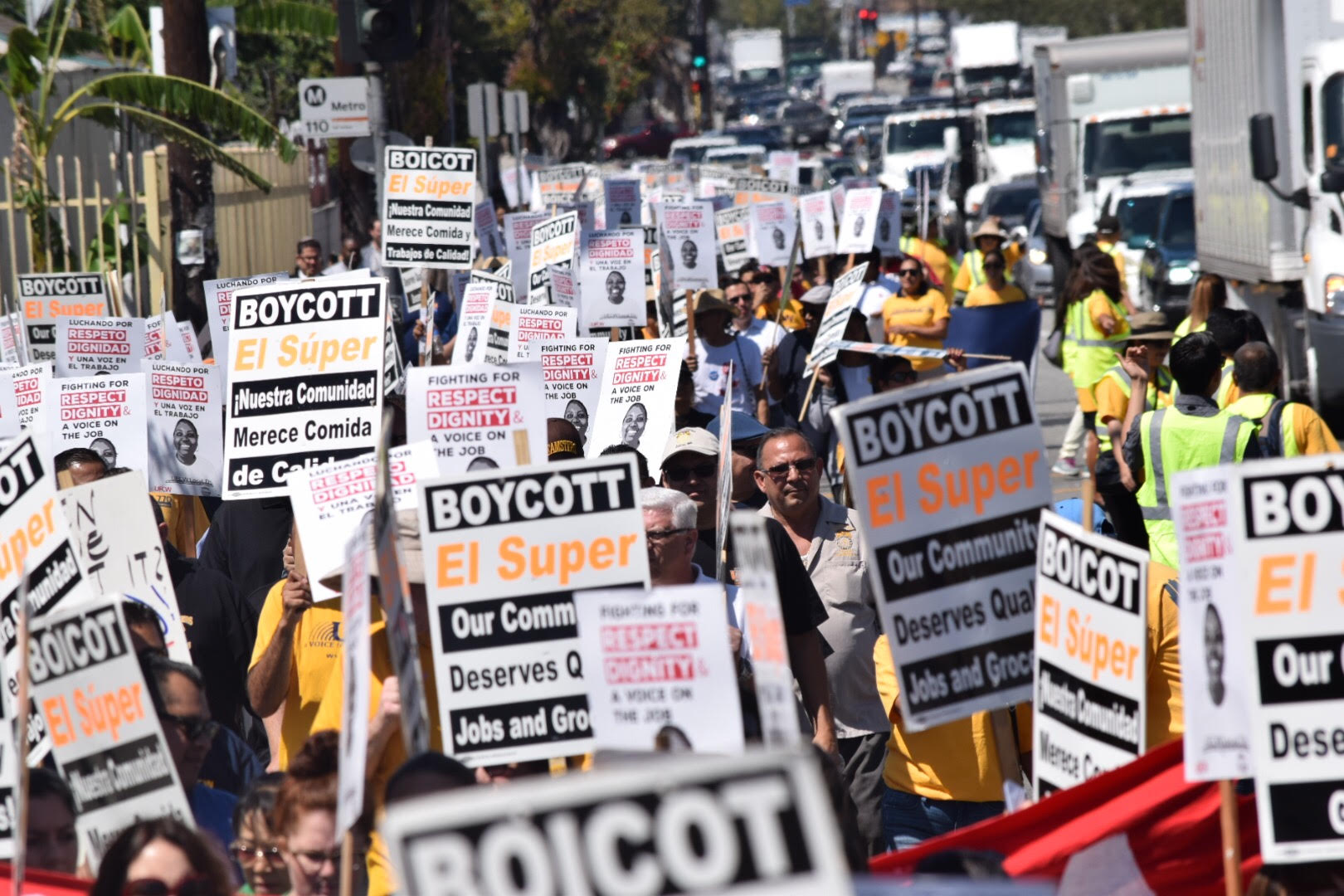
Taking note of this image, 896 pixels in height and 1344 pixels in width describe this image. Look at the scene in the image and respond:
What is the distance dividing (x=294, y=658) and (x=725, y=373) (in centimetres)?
599

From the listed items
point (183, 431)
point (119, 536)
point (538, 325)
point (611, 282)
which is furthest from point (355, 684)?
point (611, 282)

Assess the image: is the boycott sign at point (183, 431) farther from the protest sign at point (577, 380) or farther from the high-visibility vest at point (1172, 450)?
the high-visibility vest at point (1172, 450)

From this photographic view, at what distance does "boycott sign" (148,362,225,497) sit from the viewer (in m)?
8.95

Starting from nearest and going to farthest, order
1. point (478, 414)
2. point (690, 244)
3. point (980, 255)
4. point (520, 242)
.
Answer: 1. point (478, 414)
2. point (690, 244)
3. point (520, 242)
4. point (980, 255)

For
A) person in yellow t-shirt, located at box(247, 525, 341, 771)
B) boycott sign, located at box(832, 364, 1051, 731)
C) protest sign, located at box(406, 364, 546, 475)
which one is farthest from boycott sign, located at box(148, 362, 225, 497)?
boycott sign, located at box(832, 364, 1051, 731)

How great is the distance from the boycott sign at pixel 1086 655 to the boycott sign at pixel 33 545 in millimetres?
2350

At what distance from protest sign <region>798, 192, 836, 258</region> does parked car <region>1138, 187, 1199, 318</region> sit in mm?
4302

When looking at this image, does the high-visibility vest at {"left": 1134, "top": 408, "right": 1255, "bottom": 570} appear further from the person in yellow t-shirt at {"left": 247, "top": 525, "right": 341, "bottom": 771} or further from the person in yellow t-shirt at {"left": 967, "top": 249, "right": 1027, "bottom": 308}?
the person in yellow t-shirt at {"left": 967, "top": 249, "right": 1027, "bottom": 308}

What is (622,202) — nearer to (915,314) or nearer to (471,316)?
(915,314)

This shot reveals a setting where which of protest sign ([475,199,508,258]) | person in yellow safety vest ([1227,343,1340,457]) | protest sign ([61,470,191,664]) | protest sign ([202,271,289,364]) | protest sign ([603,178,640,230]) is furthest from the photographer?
protest sign ([603,178,640,230])

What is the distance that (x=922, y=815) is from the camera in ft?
20.3

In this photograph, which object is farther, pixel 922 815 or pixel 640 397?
pixel 640 397

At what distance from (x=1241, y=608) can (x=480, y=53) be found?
46153 mm

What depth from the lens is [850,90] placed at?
275ft
